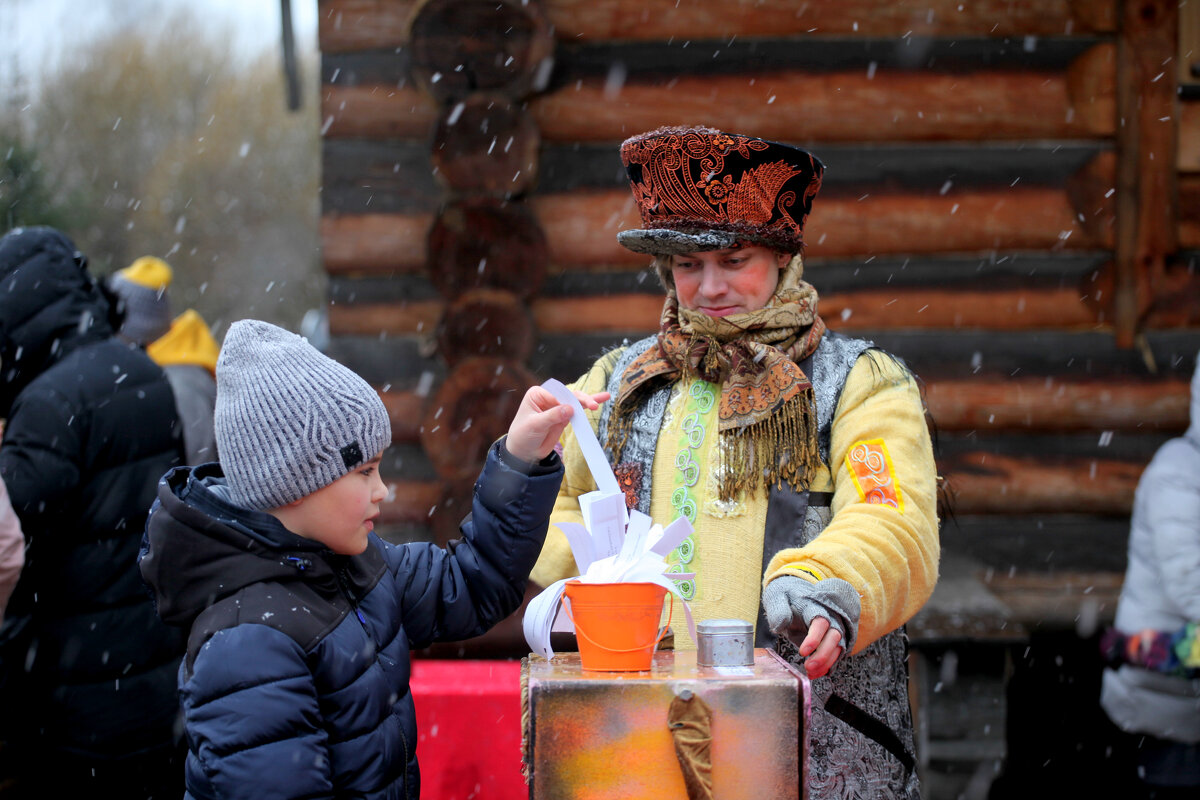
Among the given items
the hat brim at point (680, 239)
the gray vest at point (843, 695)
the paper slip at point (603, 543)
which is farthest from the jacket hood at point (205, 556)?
the hat brim at point (680, 239)

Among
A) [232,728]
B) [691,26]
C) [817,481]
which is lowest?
[232,728]

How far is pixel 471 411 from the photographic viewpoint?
409 centimetres

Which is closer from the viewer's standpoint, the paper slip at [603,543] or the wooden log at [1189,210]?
the paper slip at [603,543]

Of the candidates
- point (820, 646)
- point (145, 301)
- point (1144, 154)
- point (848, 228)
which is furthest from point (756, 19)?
point (820, 646)

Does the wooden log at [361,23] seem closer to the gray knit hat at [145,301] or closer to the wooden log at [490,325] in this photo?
the wooden log at [490,325]

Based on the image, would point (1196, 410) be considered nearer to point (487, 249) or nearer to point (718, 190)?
point (718, 190)

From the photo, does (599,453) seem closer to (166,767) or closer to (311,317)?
(166,767)

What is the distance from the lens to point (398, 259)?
440cm

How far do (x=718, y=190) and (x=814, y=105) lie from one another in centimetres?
243

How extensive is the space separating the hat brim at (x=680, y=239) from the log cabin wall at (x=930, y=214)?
201 cm

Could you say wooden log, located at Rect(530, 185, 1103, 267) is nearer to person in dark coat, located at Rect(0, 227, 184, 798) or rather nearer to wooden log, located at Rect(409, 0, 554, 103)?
wooden log, located at Rect(409, 0, 554, 103)

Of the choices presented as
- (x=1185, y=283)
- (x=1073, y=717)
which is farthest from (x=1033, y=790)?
(x=1185, y=283)

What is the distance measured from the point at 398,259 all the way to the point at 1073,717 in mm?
3302

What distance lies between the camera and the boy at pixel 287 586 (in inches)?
60.3
